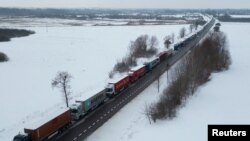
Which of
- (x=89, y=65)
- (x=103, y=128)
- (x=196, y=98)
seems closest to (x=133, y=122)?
(x=103, y=128)

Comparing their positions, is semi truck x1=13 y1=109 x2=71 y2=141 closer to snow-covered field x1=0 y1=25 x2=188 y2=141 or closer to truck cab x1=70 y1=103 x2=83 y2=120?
truck cab x1=70 y1=103 x2=83 y2=120

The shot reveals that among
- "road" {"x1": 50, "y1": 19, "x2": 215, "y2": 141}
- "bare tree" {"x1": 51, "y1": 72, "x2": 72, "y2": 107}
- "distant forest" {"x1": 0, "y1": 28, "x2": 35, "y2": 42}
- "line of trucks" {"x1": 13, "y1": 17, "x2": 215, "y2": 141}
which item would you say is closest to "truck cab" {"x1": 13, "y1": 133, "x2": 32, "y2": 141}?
"line of trucks" {"x1": 13, "y1": 17, "x2": 215, "y2": 141}

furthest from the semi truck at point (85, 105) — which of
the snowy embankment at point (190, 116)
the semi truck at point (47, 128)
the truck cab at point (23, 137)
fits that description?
the truck cab at point (23, 137)

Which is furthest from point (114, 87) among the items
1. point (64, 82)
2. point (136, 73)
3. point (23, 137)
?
point (23, 137)

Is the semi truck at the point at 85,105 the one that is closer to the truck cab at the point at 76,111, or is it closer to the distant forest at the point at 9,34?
the truck cab at the point at 76,111

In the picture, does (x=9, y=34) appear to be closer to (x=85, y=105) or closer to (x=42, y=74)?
(x=42, y=74)
